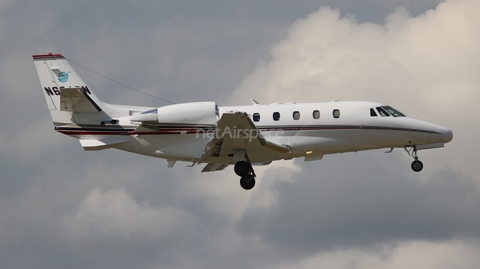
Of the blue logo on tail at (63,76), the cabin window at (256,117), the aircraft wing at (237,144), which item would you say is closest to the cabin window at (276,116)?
the cabin window at (256,117)

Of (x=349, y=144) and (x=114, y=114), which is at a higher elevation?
(x=114, y=114)

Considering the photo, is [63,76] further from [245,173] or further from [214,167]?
[245,173]

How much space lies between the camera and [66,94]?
29.4 metres

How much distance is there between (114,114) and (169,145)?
2509 mm

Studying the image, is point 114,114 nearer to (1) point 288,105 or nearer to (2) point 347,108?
(1) point 288,105

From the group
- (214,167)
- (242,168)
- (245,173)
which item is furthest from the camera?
(214,167)

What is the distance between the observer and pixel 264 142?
28781 millimetres

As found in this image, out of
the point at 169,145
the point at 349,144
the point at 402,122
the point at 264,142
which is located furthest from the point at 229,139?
the point at 402,122

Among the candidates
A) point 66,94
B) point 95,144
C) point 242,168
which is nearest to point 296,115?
point 242,168

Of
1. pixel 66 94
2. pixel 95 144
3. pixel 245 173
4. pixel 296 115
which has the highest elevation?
pixel 66 94

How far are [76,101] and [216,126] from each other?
5.57 metres

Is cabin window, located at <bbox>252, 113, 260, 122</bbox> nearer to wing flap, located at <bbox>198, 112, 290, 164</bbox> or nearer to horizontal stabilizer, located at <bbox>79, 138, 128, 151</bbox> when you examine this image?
wing flap, located at <bbox>198, 112, 290, 164</bbox>

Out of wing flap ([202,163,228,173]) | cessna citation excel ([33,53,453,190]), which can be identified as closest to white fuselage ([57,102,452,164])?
cessna citation excel ([33,53,453,190])

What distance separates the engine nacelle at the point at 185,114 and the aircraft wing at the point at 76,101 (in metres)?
2.35
